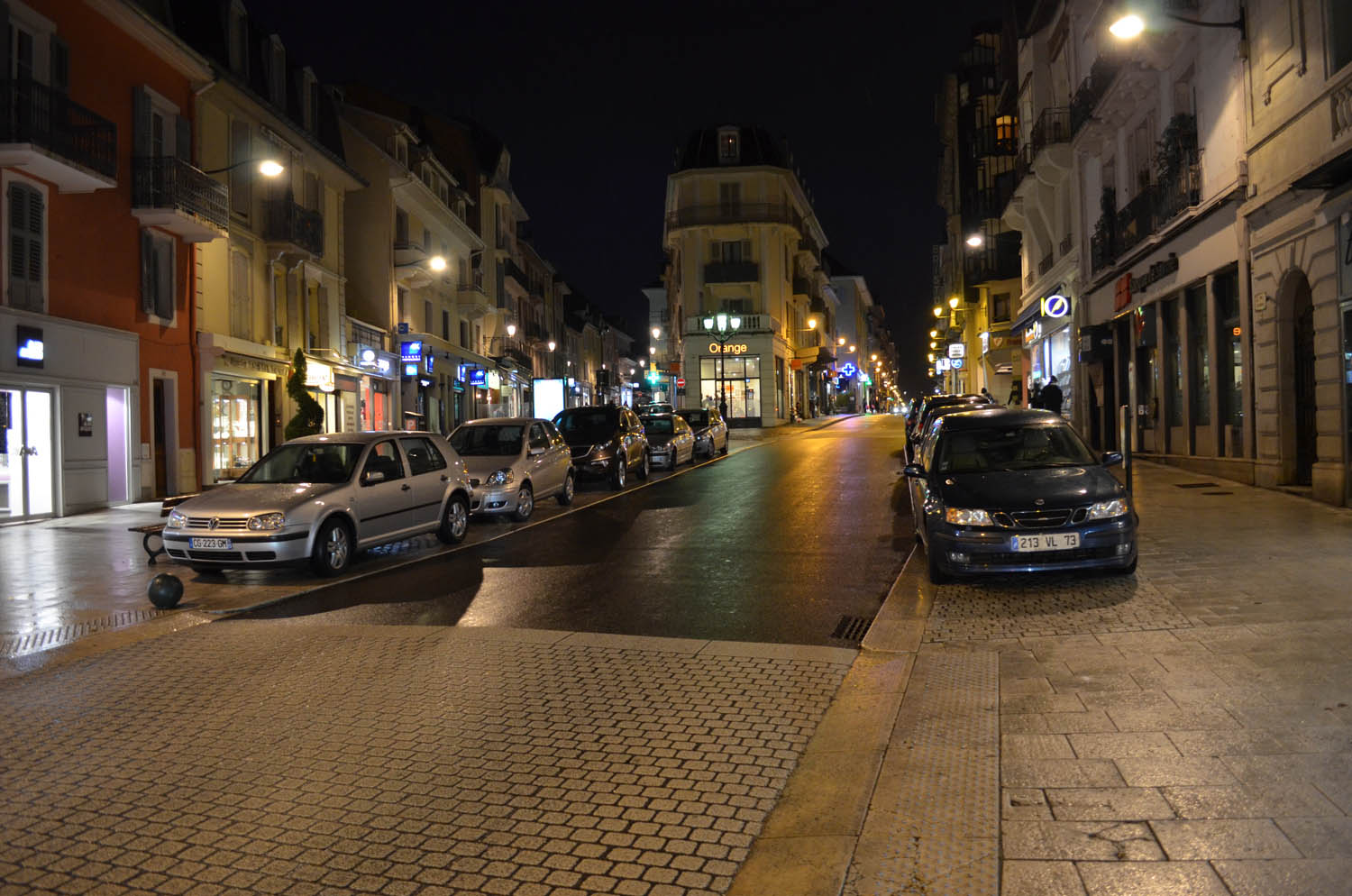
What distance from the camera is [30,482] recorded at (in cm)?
1698

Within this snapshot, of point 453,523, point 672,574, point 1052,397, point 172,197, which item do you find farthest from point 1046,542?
point 172,197

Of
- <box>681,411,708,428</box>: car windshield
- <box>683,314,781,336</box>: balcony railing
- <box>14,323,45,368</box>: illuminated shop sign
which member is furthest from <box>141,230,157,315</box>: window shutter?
<box>683,314,781,336</box>: balcony railing

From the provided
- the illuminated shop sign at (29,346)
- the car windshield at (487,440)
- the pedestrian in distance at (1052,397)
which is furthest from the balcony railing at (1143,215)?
the illuminated shop sign at (29,346)

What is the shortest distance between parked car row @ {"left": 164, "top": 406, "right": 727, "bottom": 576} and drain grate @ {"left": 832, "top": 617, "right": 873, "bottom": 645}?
563cm

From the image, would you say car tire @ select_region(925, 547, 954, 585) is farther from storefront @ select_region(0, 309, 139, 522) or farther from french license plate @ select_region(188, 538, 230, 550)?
storefront @ select_region(0, 309, 139, 522)

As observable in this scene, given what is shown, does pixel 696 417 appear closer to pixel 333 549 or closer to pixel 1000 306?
pixel 333 549

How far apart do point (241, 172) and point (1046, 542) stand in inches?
862

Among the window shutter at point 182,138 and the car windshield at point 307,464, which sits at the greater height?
the window shutter at point 182,138

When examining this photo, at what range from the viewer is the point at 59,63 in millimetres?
17047

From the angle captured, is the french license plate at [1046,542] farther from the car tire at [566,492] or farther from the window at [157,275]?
the window at [157,275]

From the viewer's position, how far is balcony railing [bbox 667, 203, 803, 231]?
56.6m

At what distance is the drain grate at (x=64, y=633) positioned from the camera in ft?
24.4

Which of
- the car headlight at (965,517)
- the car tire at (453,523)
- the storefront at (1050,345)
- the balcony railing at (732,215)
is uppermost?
the balcony railing at (732,215)

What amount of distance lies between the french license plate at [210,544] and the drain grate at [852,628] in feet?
20.5
